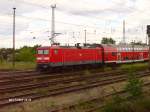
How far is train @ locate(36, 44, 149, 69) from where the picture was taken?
36375 mm

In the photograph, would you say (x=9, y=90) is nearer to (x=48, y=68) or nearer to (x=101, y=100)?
(x=101, y=100)

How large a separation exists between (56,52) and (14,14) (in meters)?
16.8

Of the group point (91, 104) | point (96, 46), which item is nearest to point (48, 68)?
point (96, 46)

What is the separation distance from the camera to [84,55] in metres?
40.7

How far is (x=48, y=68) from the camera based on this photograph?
36500 mm

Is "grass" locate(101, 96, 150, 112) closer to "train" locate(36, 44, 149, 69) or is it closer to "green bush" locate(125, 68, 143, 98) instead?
"green bush" locate(125, 68, 143, 98)

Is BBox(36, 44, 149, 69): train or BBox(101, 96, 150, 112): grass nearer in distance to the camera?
BBox(101, 96, 150, 112): grass

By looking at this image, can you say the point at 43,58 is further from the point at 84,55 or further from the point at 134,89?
the point at 134,89

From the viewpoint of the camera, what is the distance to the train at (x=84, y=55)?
119 feet

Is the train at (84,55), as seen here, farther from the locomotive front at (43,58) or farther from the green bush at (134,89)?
Result: the green bush at (134,89)

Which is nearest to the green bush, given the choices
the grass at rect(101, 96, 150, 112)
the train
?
the grass at rect(101, 96, 150, 112)

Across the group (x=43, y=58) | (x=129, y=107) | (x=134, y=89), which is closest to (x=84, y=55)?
(x=43, y=58)

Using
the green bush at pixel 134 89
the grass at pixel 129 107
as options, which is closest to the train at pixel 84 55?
the green bush at pixel 134 89

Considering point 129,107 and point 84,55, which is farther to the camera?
point 84,55
